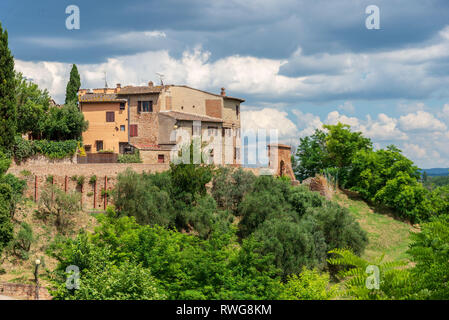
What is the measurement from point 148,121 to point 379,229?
85.6 ft

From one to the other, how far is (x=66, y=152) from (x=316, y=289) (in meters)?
26.3

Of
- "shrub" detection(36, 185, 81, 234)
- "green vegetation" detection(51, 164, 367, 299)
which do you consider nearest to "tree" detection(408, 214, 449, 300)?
"green vegetation" detection(51, 164, 367, 299)

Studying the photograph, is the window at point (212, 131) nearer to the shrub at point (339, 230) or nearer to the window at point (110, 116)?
the window at point (110, 116)

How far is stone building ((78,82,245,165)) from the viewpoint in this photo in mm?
49344

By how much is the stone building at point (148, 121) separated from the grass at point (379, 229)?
1418cm

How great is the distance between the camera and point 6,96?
Answer: 122ft

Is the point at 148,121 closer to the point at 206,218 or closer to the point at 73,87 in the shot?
the point at 73,87

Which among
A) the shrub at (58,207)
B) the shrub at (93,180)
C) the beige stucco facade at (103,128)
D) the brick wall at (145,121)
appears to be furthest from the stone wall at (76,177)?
the brick wall at (145,121)

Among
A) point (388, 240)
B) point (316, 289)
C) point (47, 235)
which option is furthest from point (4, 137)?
point (388, 240)

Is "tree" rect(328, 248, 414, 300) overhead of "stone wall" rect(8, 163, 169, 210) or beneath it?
beneath

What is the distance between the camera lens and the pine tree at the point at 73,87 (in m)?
51.0

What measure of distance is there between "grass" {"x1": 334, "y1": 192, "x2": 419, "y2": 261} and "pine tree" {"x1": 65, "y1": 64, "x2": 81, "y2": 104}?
29896 millimetres

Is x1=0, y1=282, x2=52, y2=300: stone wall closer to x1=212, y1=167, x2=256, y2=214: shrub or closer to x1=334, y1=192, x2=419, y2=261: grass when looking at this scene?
x1=212, y1=167, x2=256, y2=214: shrub

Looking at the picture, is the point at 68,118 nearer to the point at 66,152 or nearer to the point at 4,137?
the point at 66,152
